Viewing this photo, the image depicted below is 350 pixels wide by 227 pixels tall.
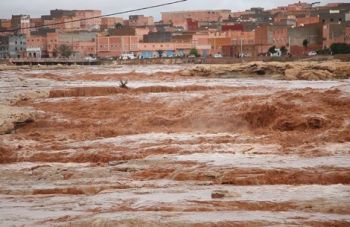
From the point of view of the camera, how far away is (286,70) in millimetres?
40344

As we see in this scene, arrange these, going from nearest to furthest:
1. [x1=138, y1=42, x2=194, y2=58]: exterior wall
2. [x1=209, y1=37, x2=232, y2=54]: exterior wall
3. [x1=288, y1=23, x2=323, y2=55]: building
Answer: [x1=288, y1=23, x2=323, y2=55]: building → [x1=209, y1=37, x2=232, y2=54]: exterior wall → [x1=138, y1=42, x2=194, y2=58]: exterior wall

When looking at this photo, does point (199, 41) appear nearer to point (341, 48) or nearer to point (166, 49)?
point (166, 49)

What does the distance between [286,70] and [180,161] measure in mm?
28416

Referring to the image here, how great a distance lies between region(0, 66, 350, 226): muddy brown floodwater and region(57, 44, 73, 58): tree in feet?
281

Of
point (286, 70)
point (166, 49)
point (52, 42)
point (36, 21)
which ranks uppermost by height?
point (36, 21)

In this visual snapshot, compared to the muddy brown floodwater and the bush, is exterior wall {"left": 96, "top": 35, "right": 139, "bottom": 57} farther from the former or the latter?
the muddy brown floodwater

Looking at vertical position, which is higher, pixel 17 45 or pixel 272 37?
pixel 272 37

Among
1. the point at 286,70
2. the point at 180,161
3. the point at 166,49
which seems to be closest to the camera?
the point at 180,161

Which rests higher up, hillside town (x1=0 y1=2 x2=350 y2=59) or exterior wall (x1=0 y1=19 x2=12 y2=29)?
exterior wall (x1=0 y1=19 x2=12 y2=29)

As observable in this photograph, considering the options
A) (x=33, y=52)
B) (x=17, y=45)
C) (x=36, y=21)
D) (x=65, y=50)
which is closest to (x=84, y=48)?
(x=65, y=50)

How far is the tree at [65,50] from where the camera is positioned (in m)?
109

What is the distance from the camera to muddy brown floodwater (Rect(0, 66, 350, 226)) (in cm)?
888

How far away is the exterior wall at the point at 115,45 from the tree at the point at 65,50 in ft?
16.9

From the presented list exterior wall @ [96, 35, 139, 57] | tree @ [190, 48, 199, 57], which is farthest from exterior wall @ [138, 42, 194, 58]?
tree @ [190, 48, 199, 57]
